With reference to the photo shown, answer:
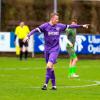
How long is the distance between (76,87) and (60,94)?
2.20 metres

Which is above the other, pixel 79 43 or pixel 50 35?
pixel 50 35

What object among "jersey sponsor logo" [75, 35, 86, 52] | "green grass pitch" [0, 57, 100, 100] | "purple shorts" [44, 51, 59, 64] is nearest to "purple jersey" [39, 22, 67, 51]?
"purple shorts" [44, 51, 59, 64]

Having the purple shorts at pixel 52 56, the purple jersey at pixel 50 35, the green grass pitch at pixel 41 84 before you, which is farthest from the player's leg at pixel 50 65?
the green grass pitch at pixel 41 84

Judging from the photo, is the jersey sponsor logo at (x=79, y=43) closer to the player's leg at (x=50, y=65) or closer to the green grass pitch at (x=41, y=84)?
the green grass pitch at (x=41, y=84)

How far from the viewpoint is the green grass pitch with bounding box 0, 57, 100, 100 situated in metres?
15.4

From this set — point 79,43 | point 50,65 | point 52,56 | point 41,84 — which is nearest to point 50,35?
point 52,56

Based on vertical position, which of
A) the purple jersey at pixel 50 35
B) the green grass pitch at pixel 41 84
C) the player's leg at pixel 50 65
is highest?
the purple jersey at pixel 50 35

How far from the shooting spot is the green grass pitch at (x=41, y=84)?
1538 centimetres

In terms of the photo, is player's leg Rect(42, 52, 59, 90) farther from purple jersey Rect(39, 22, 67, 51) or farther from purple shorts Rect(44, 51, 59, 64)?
purple jersey Rect(39, 22, 67, 51)

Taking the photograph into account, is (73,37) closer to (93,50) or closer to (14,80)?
(14,80)

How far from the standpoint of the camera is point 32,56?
34344 mm

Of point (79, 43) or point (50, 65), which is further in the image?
point (79, 43)

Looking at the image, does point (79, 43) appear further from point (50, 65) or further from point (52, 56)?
point (50, 65)

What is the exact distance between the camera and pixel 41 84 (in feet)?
61.8
